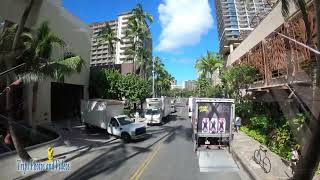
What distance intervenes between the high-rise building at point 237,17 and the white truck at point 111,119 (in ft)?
39.2

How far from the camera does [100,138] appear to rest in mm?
29172

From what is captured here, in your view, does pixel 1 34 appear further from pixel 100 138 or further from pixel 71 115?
pixel 71 115

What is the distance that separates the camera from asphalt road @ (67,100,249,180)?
15.6 meters

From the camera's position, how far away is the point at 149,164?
18250mm

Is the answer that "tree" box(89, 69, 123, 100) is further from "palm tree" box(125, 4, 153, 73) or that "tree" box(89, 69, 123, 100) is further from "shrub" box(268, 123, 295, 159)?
"shrub" box(268, 123, 295, 159)

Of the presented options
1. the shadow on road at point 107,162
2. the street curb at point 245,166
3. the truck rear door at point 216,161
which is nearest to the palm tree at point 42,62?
the shadow on road at point 107,162

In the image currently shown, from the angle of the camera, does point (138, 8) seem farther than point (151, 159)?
Yes

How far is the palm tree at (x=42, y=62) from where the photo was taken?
1898cm

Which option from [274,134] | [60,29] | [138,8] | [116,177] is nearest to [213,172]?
[116,177]

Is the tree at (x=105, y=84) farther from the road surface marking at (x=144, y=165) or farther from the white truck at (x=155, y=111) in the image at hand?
the road surface marking at (x=144, y=165)

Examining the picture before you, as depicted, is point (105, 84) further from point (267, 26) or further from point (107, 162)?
point (107, 162)

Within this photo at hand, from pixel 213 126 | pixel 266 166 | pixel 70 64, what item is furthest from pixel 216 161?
pixel 70 64

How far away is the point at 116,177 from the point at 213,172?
4.05 m

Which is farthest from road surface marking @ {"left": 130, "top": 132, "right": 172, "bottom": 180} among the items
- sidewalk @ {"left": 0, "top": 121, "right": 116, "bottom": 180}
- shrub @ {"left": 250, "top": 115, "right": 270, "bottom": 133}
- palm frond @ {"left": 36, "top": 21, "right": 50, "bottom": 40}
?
palm frond @ {"left": 36, "top": 21, "right": 50, "bottom": 40}
